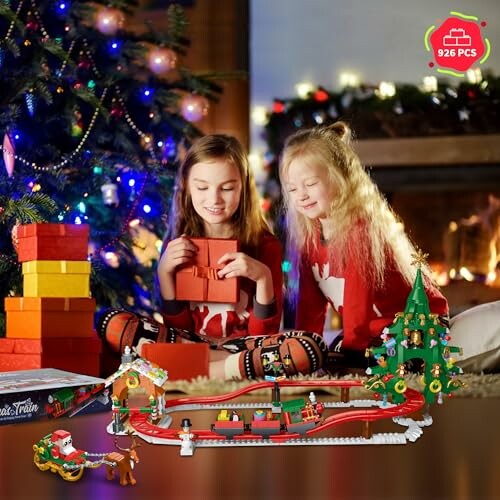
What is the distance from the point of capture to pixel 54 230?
239cm

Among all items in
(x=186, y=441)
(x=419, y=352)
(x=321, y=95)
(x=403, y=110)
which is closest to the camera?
(x=186, y=441)

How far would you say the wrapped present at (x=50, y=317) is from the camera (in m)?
2.37

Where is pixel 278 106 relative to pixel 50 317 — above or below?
above

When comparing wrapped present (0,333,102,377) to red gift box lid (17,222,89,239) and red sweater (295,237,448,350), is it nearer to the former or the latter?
red gift box lid (17,222,89,239)

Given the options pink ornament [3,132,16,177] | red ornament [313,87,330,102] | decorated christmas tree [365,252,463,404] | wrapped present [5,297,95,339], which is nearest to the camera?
decorated christmas tree [365,252,463,404]

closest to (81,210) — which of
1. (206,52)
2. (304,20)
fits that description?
(206,52)

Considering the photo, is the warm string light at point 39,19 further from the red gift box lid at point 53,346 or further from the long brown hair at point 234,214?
the red gift box lid at point 53,346

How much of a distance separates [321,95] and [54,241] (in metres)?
1.58

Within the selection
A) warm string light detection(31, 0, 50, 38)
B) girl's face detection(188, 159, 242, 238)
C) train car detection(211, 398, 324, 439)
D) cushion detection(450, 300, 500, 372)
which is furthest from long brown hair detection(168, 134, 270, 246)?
train car detection(211, 398, 324, 439)

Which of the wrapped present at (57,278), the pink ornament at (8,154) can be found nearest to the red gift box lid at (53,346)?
the wrapped present at (57,278)

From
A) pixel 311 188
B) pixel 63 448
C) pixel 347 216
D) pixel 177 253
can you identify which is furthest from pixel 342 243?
pixel 63 448

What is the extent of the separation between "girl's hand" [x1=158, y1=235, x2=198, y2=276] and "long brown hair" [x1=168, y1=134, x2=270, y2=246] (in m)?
0.09

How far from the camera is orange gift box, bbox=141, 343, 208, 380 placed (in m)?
2.49

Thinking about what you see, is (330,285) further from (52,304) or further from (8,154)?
(8,154)
